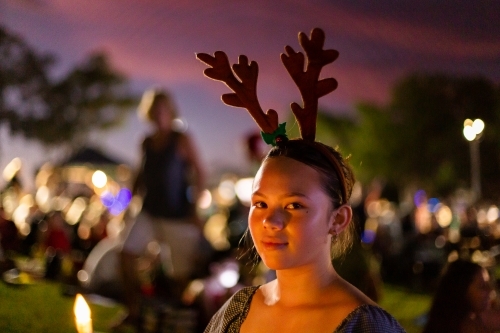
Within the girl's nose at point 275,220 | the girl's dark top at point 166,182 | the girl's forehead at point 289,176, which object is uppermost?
the girl's dark top at point 166,182

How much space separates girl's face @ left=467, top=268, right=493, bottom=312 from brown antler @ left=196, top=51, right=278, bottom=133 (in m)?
1.90

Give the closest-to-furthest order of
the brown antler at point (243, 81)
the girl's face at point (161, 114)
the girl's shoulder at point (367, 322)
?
the girl's shoulder at point (367, 322), the brown antler at point (243, 81), the girl's face at point (161, 114)

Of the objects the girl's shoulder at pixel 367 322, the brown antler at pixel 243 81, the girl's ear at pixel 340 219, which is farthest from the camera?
the brown antler at pixel 243 81

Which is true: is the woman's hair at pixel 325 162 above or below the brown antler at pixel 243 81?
below

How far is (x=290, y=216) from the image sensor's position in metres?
2.02

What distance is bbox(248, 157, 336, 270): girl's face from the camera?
202cm

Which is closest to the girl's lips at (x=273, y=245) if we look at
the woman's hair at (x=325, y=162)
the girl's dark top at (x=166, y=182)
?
the woman's hair at (x=325, y=162)

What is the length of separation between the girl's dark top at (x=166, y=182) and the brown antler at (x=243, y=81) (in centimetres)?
313

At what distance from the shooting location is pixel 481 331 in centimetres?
362

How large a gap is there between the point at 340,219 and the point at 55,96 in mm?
10131

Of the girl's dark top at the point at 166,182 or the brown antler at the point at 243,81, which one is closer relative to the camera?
the brown antler at the point at 243,81

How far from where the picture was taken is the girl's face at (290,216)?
79.5 inches

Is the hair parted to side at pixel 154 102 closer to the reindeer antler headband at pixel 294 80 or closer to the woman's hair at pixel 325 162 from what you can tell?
the reindeer antler headband at pixel 294 80

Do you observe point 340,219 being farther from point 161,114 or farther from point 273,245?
point 161,114
